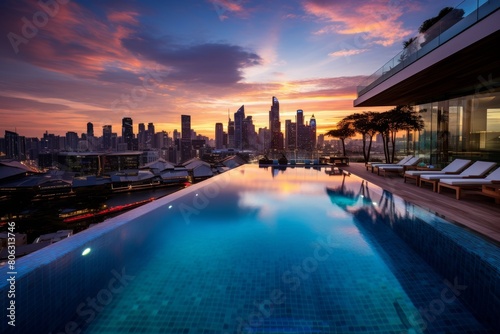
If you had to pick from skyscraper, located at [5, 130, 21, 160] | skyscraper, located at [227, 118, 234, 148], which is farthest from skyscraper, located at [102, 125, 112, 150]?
skyscraper, located at [227, 118, 234, 148]

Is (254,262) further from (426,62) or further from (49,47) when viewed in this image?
(49,47)

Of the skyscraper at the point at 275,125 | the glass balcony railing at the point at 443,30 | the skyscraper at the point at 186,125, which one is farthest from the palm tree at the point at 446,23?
the skyscraper at the point at 186,125

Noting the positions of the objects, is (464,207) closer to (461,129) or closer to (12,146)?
(461,129)

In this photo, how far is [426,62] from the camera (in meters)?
6.98

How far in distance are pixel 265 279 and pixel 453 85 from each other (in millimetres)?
9464

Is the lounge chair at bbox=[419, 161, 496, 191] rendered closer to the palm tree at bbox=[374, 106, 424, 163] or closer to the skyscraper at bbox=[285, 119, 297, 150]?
the palm tree at bbox=[374, 106, 424, 163]

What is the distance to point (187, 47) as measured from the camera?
40.1 feet

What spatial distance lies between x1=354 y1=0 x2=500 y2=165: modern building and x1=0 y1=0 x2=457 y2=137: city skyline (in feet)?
7.15

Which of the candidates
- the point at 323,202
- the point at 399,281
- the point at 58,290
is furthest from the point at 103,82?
the point at 399,281

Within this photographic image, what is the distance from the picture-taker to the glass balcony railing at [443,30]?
5102mm

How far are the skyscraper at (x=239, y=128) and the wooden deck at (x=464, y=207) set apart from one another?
67592 mm

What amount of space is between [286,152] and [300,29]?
829 centimetres

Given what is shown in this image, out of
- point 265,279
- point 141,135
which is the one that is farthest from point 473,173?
point 141,135

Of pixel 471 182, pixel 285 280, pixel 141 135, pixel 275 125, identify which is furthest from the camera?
pixel 141 135
